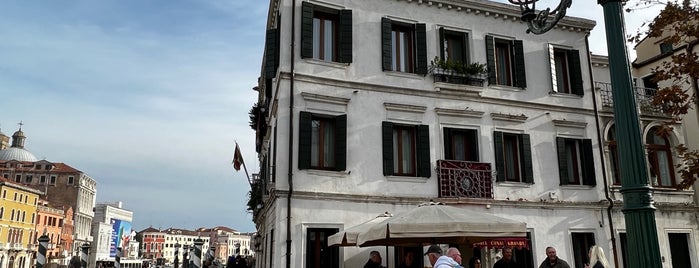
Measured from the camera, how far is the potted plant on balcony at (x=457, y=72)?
14.9 m

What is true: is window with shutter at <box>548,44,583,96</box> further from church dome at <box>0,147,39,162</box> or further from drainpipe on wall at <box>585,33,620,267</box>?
church dome at <box>0,147,39,162</box>

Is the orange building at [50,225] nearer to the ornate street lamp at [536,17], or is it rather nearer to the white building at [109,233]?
the white building at [109,233]

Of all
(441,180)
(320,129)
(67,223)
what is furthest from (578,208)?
(67,223)

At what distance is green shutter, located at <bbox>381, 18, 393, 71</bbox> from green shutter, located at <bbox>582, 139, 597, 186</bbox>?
272 inches

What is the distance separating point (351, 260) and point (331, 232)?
2.84 feet

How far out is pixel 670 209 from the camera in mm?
16438

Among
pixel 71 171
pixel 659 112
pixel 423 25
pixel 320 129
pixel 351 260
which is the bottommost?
pixel 351 260

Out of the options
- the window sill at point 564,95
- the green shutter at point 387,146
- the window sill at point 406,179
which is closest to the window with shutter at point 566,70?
the window sill at point 564,95

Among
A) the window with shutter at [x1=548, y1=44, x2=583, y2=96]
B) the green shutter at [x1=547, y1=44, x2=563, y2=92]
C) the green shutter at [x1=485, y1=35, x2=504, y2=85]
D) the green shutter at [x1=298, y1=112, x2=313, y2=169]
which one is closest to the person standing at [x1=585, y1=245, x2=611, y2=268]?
the green shutter at [x1=298, y1=112, x2=313, y2=169]

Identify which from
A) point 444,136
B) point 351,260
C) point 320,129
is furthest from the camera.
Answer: point 444,136

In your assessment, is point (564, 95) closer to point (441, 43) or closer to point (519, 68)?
point (519, 68)

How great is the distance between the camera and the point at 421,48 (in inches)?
591

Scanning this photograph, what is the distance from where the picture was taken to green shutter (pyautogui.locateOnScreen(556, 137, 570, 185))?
615 inches

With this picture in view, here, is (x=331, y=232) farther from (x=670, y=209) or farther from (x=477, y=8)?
(x=670, y=209)
